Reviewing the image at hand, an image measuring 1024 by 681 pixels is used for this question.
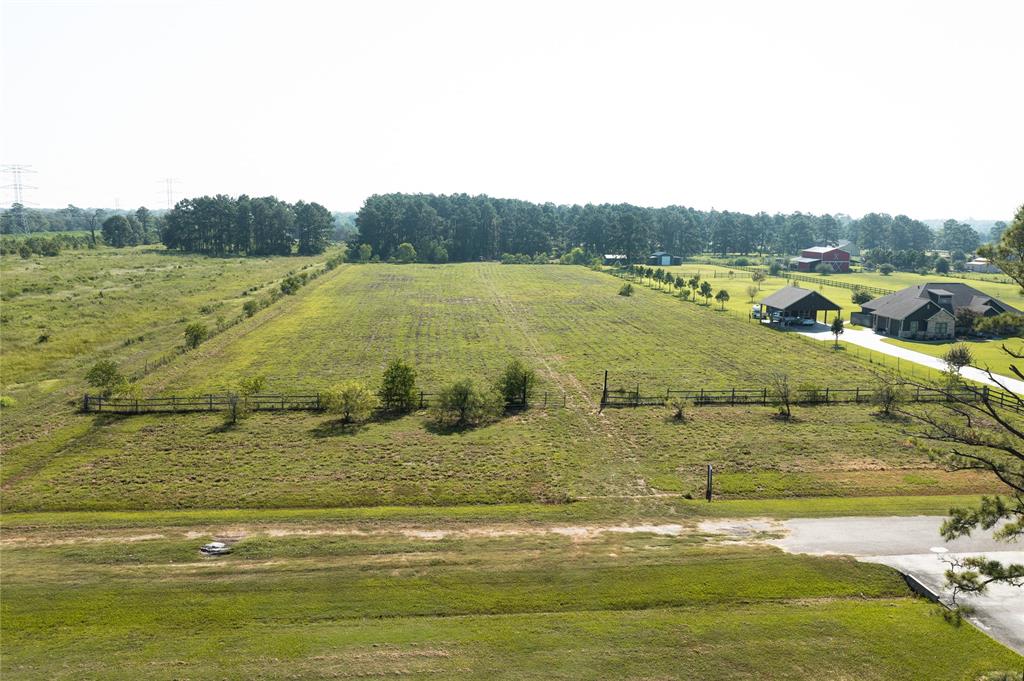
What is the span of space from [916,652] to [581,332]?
4958 centimetres

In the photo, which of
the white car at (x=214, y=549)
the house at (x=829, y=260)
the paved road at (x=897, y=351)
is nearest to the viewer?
the white car at (x=214, y=549)

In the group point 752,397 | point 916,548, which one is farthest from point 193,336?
point 916,548

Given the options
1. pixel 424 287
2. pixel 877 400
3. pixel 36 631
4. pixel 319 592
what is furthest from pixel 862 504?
pixel 424 287

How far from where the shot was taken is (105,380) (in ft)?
123

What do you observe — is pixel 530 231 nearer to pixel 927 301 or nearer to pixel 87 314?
pixel 927 301

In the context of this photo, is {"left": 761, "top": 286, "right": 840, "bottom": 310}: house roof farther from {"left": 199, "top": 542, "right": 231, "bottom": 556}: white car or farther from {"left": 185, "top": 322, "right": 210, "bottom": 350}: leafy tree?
{"left": 199, "top": 542, "right": 231, "bottom": 556}: white car

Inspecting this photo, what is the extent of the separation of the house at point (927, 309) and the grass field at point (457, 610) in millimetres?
52496

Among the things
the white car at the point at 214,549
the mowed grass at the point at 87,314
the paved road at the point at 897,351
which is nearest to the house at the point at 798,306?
the paved road at the point at 897,351

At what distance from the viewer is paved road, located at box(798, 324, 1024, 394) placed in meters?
46.2

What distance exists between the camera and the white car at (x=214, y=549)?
2128cm

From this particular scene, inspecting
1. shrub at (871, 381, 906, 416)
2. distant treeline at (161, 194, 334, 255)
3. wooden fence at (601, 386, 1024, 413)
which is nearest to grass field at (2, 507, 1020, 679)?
wooden fence at (601, 386, 1024, 413)

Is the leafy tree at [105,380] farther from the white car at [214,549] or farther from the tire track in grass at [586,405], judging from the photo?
the tire track in grass at [586,405]

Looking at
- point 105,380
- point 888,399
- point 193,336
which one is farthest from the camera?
point 193,336

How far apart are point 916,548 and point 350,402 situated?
89.6 ft
